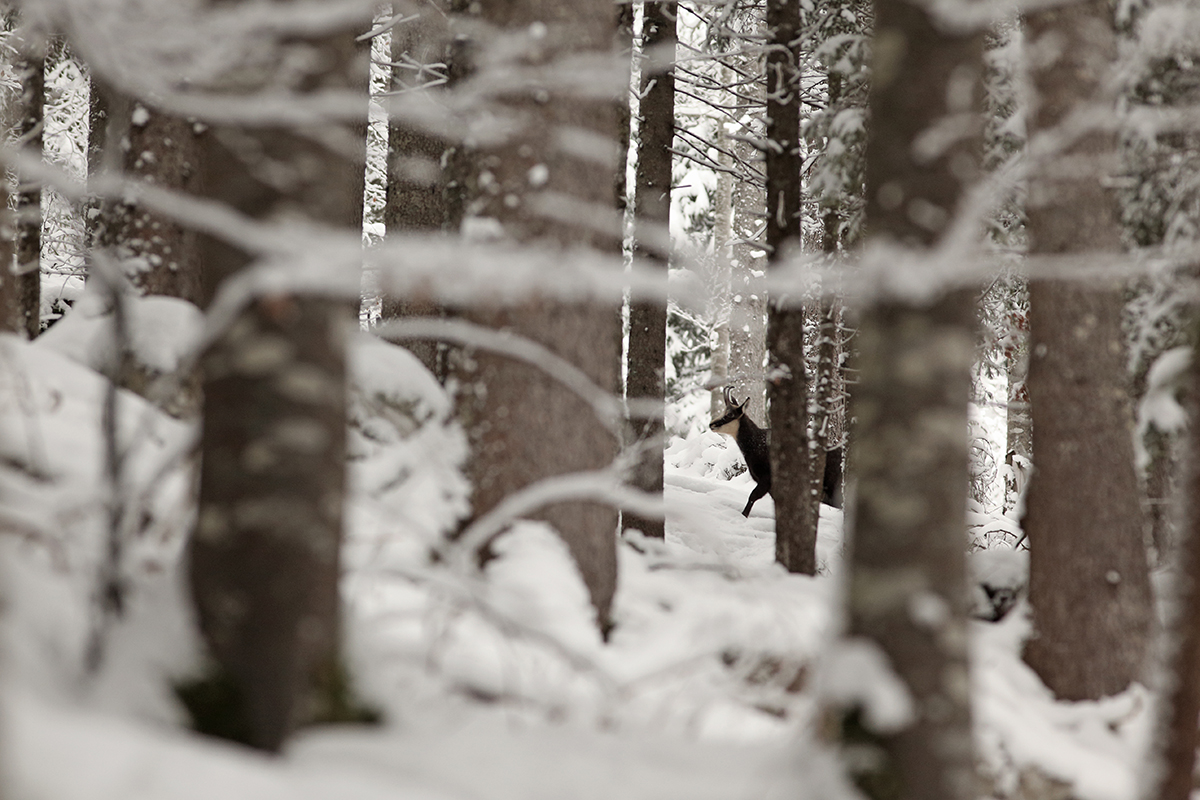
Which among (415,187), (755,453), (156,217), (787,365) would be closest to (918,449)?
(787,365)

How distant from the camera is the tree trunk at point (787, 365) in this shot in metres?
8.22

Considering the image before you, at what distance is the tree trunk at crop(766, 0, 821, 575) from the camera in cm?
822

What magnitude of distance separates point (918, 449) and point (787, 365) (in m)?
5.25

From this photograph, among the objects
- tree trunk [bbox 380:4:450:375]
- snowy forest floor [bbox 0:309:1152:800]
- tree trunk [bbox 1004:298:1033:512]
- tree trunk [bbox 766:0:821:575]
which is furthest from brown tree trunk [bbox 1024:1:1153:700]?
tree trunk [bbox 1004:298:1033:512]

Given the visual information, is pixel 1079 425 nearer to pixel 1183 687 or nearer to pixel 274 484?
pixel 1183 687

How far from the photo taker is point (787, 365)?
8.24 metres

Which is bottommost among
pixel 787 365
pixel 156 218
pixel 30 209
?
pixel 787 365

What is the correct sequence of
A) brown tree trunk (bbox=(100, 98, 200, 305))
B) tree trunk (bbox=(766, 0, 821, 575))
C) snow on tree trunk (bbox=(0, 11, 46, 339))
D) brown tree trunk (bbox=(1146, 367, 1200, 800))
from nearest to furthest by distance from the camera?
brown tree trunk (bbox=(1146, 367, 1200, 800)) → brown tree trunk (bbox=(100, 98, 200, 305)) → tree trunk (bbox=(766, 0, 821, 575)) → snow on tree trunk (bbox=(0, 11, 46, 339))

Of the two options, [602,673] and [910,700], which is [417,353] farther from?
[910,700]

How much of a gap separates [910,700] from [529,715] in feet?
4.39

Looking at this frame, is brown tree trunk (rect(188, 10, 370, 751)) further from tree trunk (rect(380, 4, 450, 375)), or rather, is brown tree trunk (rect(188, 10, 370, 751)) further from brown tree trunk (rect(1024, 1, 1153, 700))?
tree trunk (rect(380, 4, 450, 375))

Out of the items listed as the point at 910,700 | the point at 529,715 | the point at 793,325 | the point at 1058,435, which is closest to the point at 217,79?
the point at 529,715

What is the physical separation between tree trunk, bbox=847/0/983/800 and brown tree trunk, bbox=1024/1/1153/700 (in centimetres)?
263

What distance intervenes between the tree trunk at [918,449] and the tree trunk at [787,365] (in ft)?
16.3
